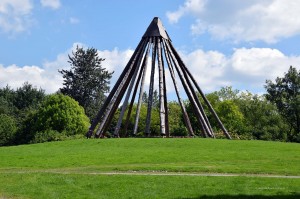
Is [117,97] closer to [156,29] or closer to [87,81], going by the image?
[156,29]

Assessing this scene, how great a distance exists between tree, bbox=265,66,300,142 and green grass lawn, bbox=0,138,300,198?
89.2 feet

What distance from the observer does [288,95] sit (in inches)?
2021

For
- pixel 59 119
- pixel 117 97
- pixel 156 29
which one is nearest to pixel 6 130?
pixel 59 119

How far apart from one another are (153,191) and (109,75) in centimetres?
4806

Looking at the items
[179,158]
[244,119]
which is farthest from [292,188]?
[244,119]

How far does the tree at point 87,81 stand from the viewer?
57.1 metres

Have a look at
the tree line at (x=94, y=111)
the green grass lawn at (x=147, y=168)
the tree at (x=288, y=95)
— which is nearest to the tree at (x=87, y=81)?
the tree line at (x=94, y=111)

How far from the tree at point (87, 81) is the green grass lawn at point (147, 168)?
1255 inches

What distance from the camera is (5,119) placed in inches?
1961

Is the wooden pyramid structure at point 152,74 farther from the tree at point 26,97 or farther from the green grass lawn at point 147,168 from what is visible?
the tree at point 26,97

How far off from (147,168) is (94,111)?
137 feet

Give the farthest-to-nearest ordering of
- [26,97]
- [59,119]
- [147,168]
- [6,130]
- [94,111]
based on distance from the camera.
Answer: [26,97]
[94,111]
[6,130]
[59,119]
[147,168]

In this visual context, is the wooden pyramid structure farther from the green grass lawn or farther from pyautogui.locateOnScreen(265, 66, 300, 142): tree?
pyautogui.locateOnScreen(265, 66, 300, 142): tree

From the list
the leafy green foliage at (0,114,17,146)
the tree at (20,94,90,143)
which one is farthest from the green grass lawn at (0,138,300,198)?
the leafy green foliage at (0,114,17,146)
